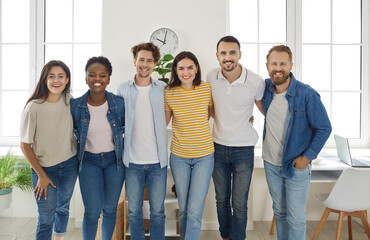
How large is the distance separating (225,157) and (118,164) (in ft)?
2.49

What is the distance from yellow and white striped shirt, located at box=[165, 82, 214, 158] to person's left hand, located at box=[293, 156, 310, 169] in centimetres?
55

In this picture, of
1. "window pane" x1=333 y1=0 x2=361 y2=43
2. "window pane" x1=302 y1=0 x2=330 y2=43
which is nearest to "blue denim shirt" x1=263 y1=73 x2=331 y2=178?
"window pane" x1=302 y1=0 x2=330 y2=43

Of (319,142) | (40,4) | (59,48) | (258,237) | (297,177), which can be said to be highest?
(40,4)

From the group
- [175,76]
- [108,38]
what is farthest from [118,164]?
[108,38]

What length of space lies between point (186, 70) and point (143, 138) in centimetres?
54

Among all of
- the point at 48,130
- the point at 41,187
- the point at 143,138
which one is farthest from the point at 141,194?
the point at 48,130

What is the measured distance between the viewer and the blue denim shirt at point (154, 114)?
74.5 inches

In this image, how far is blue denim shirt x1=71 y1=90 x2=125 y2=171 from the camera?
6.06 feet

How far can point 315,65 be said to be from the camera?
11.1 ft

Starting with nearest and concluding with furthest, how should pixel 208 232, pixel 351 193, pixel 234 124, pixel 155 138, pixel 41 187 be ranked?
1. pixel 41 187
2. pixel 155 138
3. pixel 234 124
4. pixel 351 193
5. pixel 208 232

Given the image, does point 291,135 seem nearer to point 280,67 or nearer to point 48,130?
point 280,67

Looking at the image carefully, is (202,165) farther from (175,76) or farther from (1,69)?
(1,69)

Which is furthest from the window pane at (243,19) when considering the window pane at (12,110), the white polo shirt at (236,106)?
the window pane at (12,110)

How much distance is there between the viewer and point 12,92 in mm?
3398
